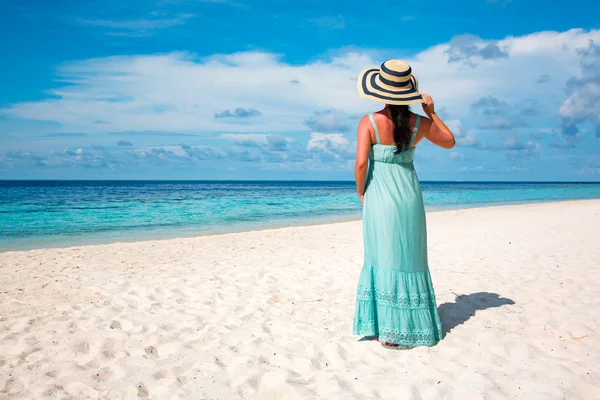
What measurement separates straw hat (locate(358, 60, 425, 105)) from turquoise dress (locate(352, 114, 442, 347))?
23 cm

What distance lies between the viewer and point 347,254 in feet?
30.5

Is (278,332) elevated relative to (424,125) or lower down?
lower down

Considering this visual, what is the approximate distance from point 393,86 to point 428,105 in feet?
1.23

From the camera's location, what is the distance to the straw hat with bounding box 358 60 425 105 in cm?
359

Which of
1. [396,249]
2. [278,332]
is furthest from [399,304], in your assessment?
[278,332]

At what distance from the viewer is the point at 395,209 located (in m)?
3.76

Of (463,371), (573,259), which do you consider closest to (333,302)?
(463,371)

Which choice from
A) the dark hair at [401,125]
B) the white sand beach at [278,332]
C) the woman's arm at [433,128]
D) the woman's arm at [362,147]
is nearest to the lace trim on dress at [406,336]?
the white sand beach at [278,332]

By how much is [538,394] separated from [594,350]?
1.27 metres

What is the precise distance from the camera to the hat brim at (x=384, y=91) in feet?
11.7

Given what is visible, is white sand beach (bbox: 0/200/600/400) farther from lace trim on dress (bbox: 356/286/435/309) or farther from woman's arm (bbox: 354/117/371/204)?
woman's arm (bbox: 354/117/371/204)

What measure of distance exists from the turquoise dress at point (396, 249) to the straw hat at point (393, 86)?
230mm

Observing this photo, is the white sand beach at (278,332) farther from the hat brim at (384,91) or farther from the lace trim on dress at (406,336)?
the hat brim at (384,91)

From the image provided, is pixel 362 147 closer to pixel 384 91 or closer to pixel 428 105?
pixel 384 91
